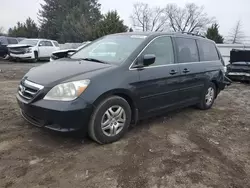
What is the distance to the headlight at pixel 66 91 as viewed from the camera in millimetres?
3180

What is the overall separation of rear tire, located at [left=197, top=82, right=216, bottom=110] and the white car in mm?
12635

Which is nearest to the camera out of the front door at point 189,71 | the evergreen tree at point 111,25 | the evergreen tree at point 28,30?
the front door at point 189,71

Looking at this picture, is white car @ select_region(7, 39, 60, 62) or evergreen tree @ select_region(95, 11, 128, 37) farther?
evergreen tree @ select_region(95, 11, 128, 37)

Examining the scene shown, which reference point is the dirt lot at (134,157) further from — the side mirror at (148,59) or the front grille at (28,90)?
the side mirror at (148,59)

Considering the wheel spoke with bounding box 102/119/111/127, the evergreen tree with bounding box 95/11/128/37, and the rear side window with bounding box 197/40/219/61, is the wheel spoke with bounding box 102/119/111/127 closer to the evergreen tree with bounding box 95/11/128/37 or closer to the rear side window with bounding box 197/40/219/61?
Result: the rear side window with bounding box 197/40/219/61

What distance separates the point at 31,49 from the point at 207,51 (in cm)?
1275

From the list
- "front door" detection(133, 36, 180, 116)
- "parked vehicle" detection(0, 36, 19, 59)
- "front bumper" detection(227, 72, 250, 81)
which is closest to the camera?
"front door" detection(133, 36, 180, 116)

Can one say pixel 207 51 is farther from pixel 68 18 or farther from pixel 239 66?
pixel 68 18

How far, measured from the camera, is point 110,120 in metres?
3.59

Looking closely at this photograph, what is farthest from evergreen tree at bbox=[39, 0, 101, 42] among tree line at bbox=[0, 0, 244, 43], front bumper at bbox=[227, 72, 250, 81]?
front bumper at bbox=[227, 72, 250, 81]

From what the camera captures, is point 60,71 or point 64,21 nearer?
point 60,71

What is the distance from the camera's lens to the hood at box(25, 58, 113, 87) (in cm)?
334

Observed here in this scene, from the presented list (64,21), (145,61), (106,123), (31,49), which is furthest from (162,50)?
(64,21)

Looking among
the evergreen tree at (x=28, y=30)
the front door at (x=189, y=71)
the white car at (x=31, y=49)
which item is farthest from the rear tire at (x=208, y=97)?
the evergreen tree at (x=28, y=30)
